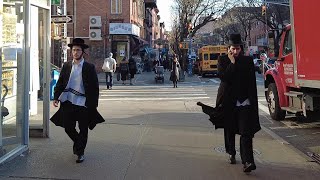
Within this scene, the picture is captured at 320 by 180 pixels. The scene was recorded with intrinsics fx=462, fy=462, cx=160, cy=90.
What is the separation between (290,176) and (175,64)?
1815cm

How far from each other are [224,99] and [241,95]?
255 millimetres

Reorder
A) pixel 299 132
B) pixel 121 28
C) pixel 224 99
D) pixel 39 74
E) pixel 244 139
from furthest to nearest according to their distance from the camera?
pixel 121 28 → pixel 39 74 → pixel 299 132 → pixel 224 99 → pixel 244 139

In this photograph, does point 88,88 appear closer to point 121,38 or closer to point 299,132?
point 299,132

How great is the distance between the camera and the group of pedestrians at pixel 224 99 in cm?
629

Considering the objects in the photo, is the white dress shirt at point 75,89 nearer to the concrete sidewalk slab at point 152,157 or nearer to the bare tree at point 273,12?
the concrete sidewalk slab at point 152,157

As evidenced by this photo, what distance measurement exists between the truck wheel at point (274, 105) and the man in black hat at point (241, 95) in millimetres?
5504

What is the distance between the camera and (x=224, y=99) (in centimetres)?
645

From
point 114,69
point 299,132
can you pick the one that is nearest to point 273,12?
point 114,69

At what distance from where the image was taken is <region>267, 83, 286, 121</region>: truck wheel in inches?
460

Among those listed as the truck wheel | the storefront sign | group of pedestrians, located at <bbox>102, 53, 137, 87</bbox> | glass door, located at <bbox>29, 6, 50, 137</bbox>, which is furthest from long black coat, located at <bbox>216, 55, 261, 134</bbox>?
the storefront sign

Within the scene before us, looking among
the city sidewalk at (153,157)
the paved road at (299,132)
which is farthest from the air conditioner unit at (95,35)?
the city sidewalk at (153,157)

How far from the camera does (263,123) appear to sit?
37.7 ft

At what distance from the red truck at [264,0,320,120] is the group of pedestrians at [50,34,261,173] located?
2.08 meters

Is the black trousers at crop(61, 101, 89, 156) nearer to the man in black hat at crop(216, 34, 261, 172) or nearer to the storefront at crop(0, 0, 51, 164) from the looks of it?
the storefront at crop(0, 0, 51, 164)
